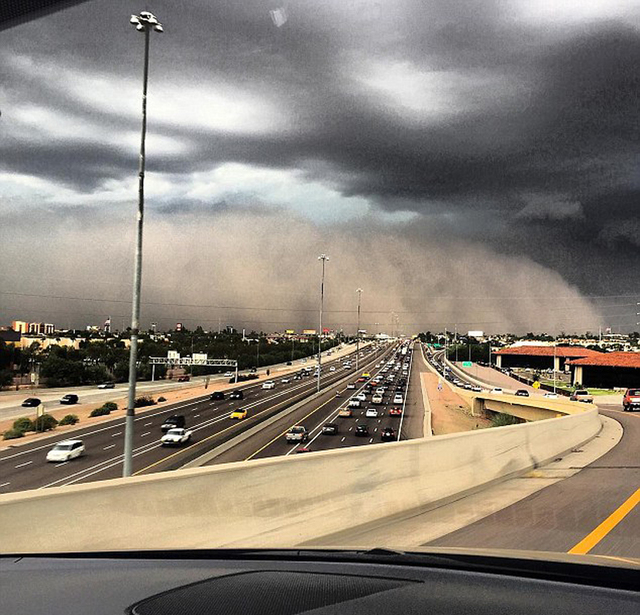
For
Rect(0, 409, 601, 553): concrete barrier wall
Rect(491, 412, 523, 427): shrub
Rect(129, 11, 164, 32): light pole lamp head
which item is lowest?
Rect(491, 412, 523, 427): shrub

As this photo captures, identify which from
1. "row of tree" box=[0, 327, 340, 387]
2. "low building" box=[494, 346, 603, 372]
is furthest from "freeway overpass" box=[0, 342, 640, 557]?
"low building" box=[494, 346, 603, 372]

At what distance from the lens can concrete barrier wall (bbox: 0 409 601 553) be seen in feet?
14.4

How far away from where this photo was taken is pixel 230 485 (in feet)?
18.6

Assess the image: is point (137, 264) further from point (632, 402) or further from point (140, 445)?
point (632, 402)

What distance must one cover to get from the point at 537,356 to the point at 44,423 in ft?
370

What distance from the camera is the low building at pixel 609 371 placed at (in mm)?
77562

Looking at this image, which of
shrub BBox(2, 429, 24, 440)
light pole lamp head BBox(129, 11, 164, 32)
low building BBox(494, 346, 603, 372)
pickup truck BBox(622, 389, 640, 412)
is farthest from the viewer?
low building BBox(494, 346, 603, 372)

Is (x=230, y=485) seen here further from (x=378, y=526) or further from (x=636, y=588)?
(x=636, y=588)

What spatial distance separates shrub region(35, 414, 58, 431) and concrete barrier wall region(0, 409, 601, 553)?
42.9 m

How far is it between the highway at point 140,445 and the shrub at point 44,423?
41.5 inches

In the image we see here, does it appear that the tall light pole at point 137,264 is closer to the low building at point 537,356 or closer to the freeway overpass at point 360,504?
the freeway overpass at point 360,504

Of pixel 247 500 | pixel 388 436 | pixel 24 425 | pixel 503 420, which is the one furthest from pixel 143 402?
pixel 247 500

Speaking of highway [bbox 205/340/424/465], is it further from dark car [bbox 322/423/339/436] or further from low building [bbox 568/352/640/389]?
low building [bbox 568/352/640/389]

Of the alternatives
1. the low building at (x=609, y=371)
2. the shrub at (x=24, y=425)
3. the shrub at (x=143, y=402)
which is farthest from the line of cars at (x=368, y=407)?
the low building at (x=609, y=371)
